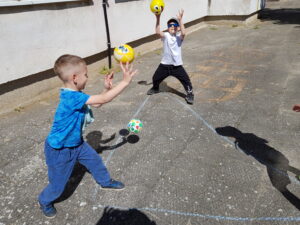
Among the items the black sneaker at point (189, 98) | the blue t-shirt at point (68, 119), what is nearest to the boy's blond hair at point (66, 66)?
the blue t-shirt at point (68, 119)

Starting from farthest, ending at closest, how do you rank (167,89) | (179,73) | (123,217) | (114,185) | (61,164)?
(167,89) < (179,73) < (114,185) < (123,217) < (61,164)

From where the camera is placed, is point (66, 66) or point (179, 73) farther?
point (179, 73)

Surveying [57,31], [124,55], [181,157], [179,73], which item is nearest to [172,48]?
[179,73]

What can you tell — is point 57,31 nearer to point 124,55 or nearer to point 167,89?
point 167,89

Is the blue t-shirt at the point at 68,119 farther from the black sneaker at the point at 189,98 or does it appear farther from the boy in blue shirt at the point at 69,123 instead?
the black sneaker at the point at 189,98

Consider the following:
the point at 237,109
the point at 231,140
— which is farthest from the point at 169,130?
the point at 237,109

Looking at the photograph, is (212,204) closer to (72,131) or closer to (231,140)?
(231,140)

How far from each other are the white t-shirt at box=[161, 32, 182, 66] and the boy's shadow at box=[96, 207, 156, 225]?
11.4ft

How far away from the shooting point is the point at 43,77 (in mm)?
6348

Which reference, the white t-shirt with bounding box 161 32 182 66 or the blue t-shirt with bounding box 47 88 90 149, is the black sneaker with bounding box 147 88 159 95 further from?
the blue t-shirt with bounding box 47 88 90 149

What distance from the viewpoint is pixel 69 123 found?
9.17ft

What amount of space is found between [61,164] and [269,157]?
2.90 m

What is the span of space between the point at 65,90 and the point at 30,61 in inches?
149

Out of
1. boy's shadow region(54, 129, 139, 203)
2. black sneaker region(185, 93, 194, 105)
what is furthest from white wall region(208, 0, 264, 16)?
boy's shadow region(54, 129, 139, 203)
